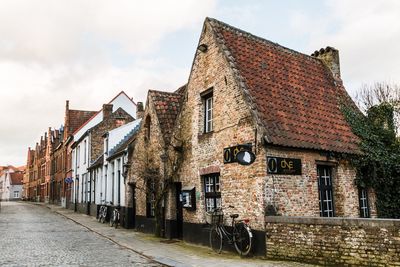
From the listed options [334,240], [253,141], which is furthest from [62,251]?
[334,240]

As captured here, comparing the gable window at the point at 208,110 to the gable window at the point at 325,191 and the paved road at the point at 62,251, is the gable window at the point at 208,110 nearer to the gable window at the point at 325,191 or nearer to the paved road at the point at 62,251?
the gable window at the point at 325,191

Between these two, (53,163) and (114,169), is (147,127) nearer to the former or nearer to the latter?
(114,169)

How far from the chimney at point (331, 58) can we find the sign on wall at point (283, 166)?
750 centimetres

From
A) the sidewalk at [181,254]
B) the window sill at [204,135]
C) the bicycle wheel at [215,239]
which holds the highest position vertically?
the window sill at [204,135]

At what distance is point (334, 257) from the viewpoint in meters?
9.33

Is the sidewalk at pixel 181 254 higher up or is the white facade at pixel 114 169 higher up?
the white facade at pixel 114 169

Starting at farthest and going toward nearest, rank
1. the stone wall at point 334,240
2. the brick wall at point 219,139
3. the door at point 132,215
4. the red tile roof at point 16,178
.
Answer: the red tile roof at point 16,178, the door at point 132,215, the brick wall at point 219,139, the stone wall at point 334,240

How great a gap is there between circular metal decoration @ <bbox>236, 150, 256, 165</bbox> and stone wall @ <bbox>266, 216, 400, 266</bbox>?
164 cm

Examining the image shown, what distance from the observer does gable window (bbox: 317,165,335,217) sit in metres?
12.7

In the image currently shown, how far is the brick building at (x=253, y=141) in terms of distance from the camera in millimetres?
11453

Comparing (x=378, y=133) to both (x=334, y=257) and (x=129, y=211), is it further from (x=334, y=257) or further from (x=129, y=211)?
(x=129, y=211)

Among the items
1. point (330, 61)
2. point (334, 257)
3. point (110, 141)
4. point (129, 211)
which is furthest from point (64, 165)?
point (334, 257)

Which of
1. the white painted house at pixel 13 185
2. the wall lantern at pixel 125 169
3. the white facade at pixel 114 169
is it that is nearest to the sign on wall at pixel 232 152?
the wall lantern at pixel 125 169

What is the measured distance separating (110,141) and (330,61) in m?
14.4
